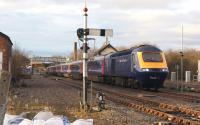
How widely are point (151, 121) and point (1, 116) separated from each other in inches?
414

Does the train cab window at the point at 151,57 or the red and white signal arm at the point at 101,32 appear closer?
the red and white signal arm at the point at 101,32

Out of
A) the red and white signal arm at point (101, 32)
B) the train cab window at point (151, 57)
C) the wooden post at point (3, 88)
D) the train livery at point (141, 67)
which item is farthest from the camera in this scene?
the train cab window at point (151, 57)

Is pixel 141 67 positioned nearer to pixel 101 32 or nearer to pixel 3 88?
pixel 101 32

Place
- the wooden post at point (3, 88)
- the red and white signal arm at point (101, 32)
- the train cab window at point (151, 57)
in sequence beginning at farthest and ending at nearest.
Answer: the train cab window at point (151, 57) → the red and white signal arm at point (101, 32) → the wooden post at point (3, 88)

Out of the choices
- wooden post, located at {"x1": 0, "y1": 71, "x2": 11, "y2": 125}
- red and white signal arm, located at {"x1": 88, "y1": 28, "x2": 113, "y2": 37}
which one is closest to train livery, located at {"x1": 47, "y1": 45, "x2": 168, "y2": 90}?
red and white signal arm, located at {"x1": 88, "y1": 28, "x2": 113, "y2": 37}

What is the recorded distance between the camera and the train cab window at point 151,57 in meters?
35.0

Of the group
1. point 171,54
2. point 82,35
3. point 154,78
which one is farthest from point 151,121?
point 171,54

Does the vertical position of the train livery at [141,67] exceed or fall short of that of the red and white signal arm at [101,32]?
it falls short

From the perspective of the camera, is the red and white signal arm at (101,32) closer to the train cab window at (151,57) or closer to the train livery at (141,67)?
the train livery at (141,67)

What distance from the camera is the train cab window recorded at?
1377 inches

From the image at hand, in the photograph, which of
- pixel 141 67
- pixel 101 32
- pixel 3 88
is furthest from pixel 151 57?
pixel 3 88

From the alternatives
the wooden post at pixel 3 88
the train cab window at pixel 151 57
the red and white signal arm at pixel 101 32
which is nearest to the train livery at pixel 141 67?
the train cab window at pixel 151 57

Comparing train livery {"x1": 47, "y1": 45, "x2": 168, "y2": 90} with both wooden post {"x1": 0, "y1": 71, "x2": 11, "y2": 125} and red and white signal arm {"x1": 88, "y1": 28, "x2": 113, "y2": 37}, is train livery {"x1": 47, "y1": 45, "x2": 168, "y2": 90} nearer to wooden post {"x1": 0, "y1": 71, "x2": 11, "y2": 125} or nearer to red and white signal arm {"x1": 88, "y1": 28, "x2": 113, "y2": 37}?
red and white signal arm {"x1": 88, "y1": 28, "x2": 113, "y2": 37}

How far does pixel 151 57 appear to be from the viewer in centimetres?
3531
